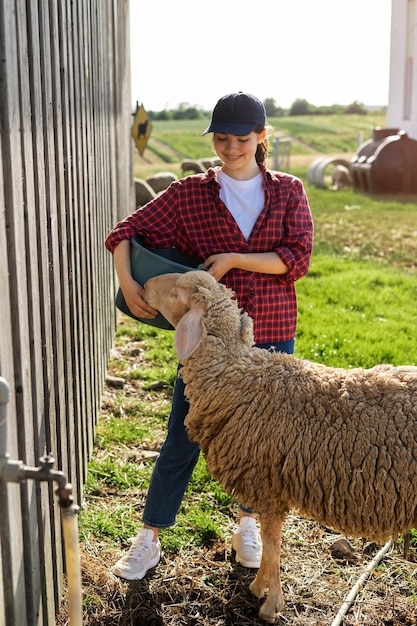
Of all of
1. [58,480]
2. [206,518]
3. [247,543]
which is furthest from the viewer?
[206,518]

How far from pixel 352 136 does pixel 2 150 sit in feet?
123

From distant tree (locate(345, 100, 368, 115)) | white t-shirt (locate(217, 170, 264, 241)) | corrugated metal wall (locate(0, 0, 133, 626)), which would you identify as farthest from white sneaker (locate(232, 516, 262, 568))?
distant tree (locate(345, 100, 368, 115))

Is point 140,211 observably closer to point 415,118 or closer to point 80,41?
point 80,41

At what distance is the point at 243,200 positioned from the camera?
10.2 feet

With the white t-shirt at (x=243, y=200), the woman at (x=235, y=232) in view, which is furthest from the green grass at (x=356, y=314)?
the white t-shirt at (x=243, y=200)

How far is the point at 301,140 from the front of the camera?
120 ft

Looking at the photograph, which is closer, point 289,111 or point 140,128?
point 140,128

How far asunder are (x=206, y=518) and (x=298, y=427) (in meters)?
1.08

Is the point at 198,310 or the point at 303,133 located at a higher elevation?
the point at 303,133

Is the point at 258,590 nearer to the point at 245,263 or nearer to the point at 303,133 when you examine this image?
the point at 245,263

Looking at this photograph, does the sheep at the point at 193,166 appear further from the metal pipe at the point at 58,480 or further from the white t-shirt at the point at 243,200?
the metal pipe at the point at 58,480

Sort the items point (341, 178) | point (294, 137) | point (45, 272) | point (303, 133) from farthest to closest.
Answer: point (303, 133) → point (294, 137) → point (341, 178) → point (45, 272)

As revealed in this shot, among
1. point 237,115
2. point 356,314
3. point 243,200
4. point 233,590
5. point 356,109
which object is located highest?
point 356,109

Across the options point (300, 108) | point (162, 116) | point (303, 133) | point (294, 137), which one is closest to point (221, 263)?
point (294, 137)
